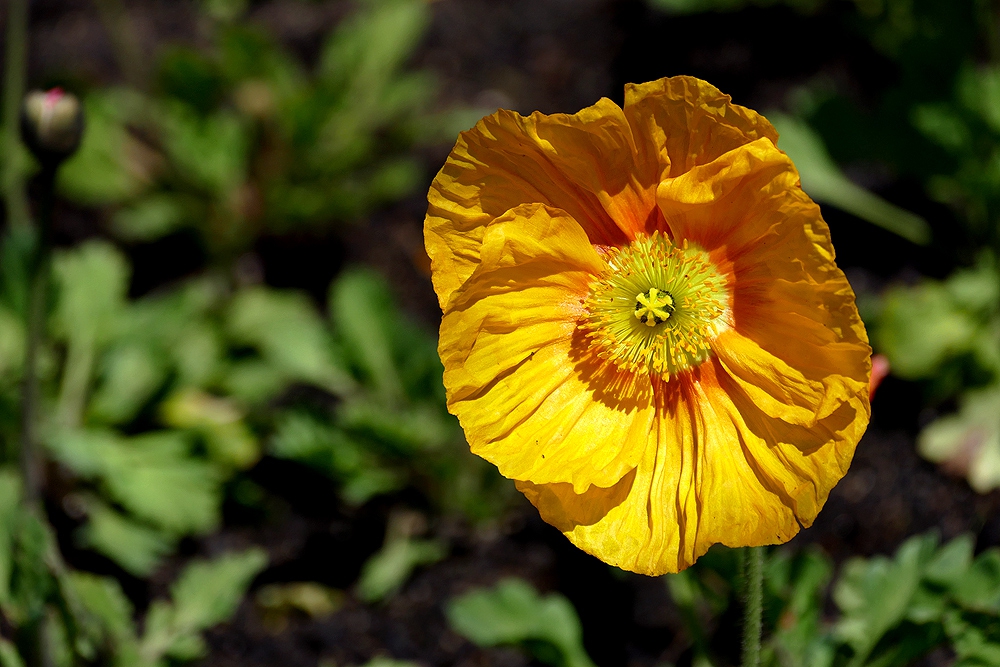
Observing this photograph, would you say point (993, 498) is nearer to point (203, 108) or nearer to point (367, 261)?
point (367, 261)

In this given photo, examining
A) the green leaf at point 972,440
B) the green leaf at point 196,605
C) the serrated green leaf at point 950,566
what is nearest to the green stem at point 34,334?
the green leaf at point 196,605

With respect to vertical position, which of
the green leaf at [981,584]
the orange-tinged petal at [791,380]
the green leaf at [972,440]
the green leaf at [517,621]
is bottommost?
the green leaf at [972,440]

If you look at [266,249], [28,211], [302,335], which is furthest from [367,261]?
[28,211]

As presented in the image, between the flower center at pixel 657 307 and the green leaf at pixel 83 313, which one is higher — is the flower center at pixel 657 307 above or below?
above

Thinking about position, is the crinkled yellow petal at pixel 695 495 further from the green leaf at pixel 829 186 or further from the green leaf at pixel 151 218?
the green leaf at pixel 151 218

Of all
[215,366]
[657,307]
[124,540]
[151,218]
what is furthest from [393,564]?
[151,218]
